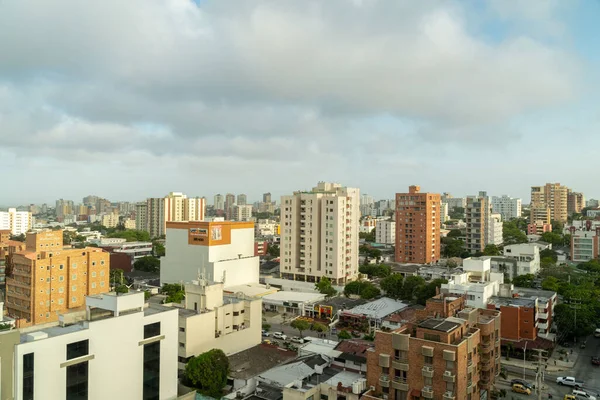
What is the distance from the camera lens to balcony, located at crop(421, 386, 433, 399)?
14.9 meters

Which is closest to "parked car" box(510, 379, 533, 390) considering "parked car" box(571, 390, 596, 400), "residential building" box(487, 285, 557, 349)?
"parked car" box(571, 390, 596, 400)

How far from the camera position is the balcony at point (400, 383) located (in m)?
15.4

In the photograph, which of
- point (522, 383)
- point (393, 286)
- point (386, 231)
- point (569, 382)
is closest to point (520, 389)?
point (522, 383)

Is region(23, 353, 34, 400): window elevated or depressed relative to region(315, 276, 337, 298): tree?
elevated

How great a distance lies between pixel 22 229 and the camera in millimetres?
88938

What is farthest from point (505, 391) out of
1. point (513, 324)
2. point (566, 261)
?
point (566, 261)

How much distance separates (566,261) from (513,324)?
3621 cm

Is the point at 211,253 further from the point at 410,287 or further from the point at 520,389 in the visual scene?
the point at 520,389

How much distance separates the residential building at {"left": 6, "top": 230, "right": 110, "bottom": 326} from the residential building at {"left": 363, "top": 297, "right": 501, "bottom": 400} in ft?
77.7

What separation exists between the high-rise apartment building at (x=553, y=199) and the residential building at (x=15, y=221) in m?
103

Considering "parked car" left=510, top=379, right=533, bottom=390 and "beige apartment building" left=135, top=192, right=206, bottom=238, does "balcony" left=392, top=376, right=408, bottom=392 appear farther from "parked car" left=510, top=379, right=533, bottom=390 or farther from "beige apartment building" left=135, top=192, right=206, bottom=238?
"beige apartment building" left=135, top=192, right=206, bottom=238

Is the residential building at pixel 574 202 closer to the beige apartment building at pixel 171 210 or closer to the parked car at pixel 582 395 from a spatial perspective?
the beige apartment building at pixel 171 210

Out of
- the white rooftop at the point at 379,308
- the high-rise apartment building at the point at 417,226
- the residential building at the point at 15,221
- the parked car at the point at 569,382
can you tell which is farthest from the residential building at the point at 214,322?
the residential building at the point at 15,221

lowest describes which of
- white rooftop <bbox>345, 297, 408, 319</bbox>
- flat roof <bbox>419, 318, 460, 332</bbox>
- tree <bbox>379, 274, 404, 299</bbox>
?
white rooftop <bbox>345, 297, 408, 319</bbox>
